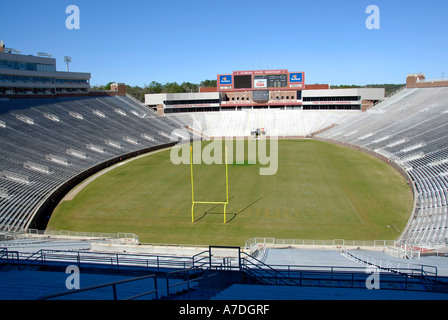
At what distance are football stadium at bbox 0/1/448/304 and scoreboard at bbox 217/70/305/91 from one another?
0.27 meters

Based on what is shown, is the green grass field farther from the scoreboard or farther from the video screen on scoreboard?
the video screen on scoreboard

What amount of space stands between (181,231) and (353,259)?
9792 millimetres

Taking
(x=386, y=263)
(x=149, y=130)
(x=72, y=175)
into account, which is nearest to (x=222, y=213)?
(x=386, y=263)

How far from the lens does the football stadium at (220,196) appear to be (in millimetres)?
9492

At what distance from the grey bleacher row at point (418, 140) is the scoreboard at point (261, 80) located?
12.0m

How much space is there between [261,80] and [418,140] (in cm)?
3287

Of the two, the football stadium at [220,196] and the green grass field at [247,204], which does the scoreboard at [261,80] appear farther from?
the green grass field at [247,204]

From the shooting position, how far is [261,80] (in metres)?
63.0

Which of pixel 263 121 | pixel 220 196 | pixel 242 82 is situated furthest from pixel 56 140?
pixel 263 121

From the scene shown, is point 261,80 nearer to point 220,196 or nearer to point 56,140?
point 56,140

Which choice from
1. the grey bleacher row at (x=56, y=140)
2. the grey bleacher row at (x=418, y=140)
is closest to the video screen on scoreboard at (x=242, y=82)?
the grey bleacher row at (x=56, y=140)

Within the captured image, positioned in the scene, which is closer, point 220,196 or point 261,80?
point 220,196

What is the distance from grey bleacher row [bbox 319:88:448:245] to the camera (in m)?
18.7
